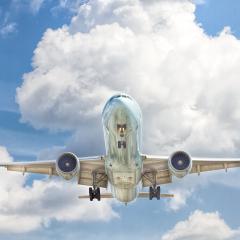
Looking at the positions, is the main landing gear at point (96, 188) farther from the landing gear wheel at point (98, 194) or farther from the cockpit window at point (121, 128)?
the cockpit window at point (121, 128)

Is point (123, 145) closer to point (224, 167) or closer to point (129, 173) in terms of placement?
point (129, 173)

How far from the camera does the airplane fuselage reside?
2758 centimetres

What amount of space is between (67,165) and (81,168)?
3.46 meters

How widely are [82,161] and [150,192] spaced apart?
17.2ft

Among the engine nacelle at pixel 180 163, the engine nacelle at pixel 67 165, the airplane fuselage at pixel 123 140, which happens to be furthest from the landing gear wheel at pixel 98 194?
the engine nacelle at pixel 180 163

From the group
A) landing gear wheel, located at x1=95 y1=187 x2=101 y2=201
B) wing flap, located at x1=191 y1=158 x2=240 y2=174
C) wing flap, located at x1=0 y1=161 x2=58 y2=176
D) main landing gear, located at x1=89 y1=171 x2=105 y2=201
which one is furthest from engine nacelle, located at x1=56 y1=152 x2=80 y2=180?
wing flap, located at x1=191 y1=158 x2=240 y2=174

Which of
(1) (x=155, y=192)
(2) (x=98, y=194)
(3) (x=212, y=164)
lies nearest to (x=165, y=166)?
(1) (x=155, y=192)

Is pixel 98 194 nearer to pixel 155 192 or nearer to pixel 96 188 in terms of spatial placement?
pixel 96 188

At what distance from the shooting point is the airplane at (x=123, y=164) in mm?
28156

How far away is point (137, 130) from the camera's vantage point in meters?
29.3

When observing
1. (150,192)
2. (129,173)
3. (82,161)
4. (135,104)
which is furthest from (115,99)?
(150,192)

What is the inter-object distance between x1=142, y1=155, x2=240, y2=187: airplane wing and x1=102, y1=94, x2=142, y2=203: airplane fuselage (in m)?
1.94

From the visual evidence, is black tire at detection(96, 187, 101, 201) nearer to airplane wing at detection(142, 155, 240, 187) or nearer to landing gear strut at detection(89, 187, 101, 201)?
landing gear strut at detection(89, 187, 101, 201)

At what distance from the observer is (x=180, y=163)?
32.5 m
